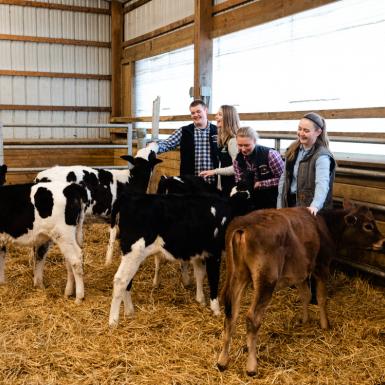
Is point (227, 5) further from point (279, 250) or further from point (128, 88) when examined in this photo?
point (279, 250)

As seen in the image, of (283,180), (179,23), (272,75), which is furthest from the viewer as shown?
(179,23)

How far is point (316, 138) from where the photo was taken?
4.43 metres

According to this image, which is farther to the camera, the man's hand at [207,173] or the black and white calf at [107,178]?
the black and white calf at [107,178]

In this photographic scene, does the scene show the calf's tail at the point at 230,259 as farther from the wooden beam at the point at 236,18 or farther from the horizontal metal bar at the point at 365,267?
the wooden beam at the point at 236,18

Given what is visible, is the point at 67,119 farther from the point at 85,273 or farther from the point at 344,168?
the point at 344,168

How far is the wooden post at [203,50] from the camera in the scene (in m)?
9.12

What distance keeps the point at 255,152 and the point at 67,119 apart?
377 inches

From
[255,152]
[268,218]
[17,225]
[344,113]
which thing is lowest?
[17,225]

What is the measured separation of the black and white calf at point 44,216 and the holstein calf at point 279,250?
178cm

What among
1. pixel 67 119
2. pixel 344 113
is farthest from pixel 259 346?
pixel 67 119

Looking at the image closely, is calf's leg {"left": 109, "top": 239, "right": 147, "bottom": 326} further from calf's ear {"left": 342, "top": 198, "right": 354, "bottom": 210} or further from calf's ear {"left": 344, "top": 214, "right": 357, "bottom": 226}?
calf's ear {"left": 342, "top": 198, "right": 354, "bottom": 210}

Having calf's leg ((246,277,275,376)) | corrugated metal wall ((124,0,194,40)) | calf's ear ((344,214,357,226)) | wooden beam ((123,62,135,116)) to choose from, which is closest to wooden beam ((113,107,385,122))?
Answer: calf's ear ((344,214,357,226))

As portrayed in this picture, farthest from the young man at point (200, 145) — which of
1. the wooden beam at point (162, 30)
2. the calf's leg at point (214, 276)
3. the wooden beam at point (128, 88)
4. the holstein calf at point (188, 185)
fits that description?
the wooden beam at point (128, 88)

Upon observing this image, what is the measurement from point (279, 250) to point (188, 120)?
22.9ft
